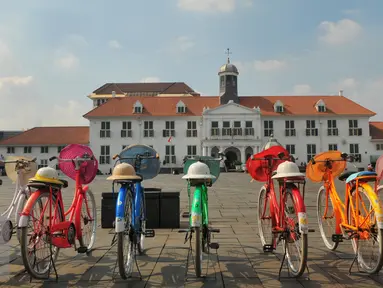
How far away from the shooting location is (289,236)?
4.39 meters

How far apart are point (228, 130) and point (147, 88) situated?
147ft

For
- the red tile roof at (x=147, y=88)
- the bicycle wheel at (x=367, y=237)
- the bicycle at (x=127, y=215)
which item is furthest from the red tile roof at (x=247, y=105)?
the bicycle wheel at (x=367, y=237)

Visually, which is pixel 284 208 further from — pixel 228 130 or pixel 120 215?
pixel 228 130

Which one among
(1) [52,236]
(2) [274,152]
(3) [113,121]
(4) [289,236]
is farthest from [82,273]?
(3) [113,121]

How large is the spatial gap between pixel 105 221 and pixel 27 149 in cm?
5108

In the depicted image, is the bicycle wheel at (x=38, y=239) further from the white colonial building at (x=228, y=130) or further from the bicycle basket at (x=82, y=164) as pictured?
the white colonial building at (x=228, y=130)

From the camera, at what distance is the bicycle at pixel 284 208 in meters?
4.13

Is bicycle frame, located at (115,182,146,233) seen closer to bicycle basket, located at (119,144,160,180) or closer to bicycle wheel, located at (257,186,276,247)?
bicycle basket, located at (119,144,160,180)

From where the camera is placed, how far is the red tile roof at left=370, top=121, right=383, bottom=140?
52450 millimetres

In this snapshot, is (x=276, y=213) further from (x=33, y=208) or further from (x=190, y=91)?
(x=190, y=91)

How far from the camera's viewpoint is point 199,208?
4242 mm

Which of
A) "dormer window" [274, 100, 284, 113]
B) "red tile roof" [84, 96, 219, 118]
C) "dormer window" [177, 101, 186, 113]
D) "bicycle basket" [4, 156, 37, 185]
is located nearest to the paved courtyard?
"bicycle basket" [4, 156, 37, 185]

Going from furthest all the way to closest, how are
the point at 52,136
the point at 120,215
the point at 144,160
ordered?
the point at 52,136
the point at 144,160
the point at 120,215

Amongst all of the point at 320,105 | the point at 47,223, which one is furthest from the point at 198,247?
the point at 320,105
